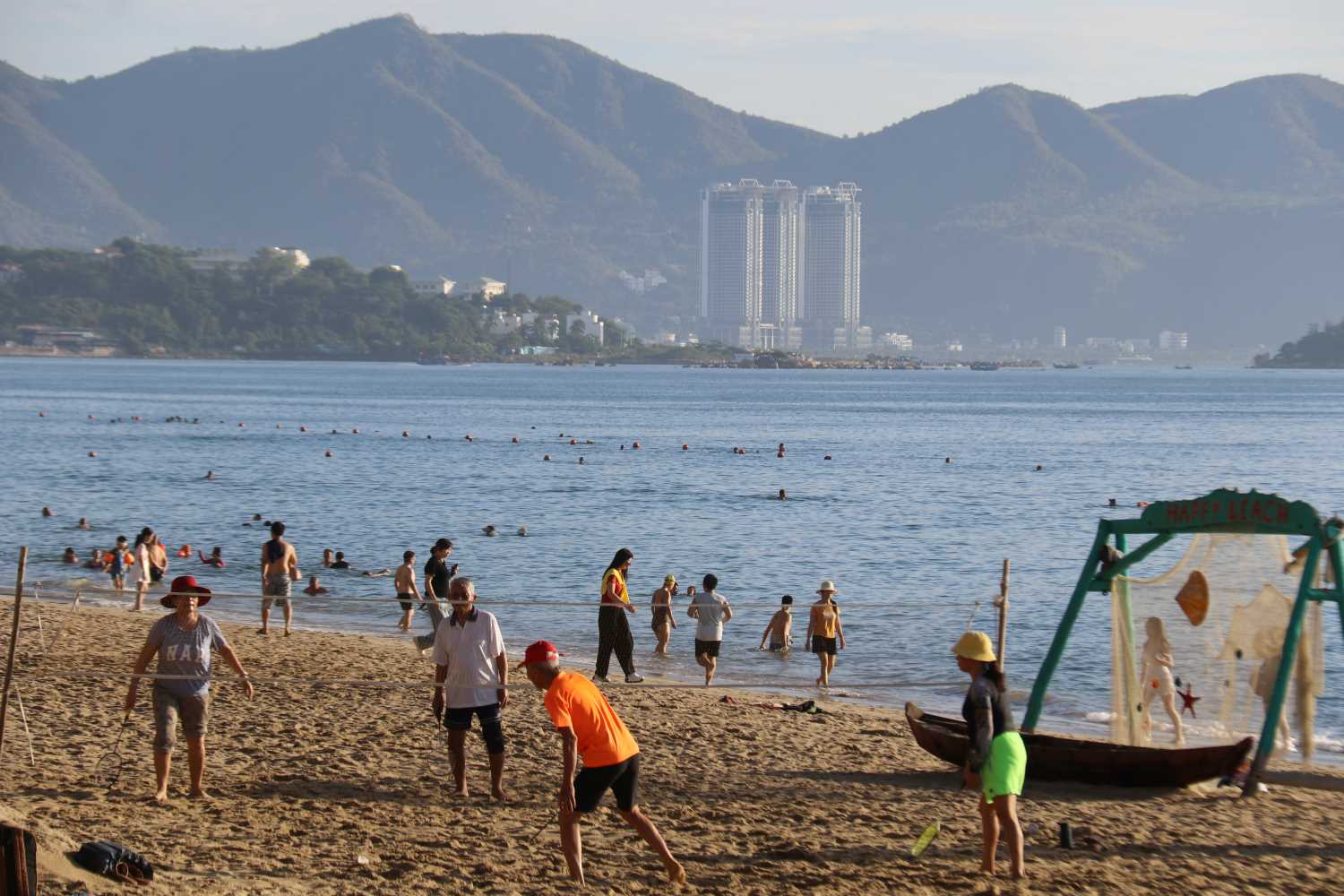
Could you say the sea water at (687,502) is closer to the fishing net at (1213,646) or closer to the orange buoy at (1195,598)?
the fishing net at (1213,646)

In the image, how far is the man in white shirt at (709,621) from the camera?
18016 mm

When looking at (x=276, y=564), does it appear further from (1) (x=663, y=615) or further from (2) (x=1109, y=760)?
(2) (x=1109, y=760)

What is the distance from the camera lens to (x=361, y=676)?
1780 cm

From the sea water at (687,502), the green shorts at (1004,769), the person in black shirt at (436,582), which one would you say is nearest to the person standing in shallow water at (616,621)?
the sea water at (687,502)

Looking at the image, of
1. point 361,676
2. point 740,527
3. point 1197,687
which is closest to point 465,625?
point 1197,687

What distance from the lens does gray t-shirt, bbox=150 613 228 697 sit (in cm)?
1086

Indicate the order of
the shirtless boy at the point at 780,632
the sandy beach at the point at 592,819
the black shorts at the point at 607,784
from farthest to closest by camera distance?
the shirtless boy at the point at 780,632 → the sandy beach at the point at 592,819 → the black shorts at the point at 607,784

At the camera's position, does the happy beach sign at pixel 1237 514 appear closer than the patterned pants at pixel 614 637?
Yes

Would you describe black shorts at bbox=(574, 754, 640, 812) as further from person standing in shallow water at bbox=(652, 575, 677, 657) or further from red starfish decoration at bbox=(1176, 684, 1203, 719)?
person standing in shallow water at bbox=(652, 575, 677, 657)

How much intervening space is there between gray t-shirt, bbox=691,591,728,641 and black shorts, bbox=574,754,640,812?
848cm

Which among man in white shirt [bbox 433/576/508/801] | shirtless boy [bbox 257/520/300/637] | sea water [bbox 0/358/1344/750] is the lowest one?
sea water [bbox 0/358/1344/750]

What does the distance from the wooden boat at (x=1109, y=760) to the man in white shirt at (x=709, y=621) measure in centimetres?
517

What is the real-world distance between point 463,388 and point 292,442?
79274 mm

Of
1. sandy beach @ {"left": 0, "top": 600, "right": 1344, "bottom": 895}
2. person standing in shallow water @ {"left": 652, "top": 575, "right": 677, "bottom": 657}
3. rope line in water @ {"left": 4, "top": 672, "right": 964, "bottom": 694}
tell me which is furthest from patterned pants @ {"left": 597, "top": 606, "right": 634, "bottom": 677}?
person standing in shallow water @ {"left": 652, "top": 575, "right": 677, "bottom": 657}
